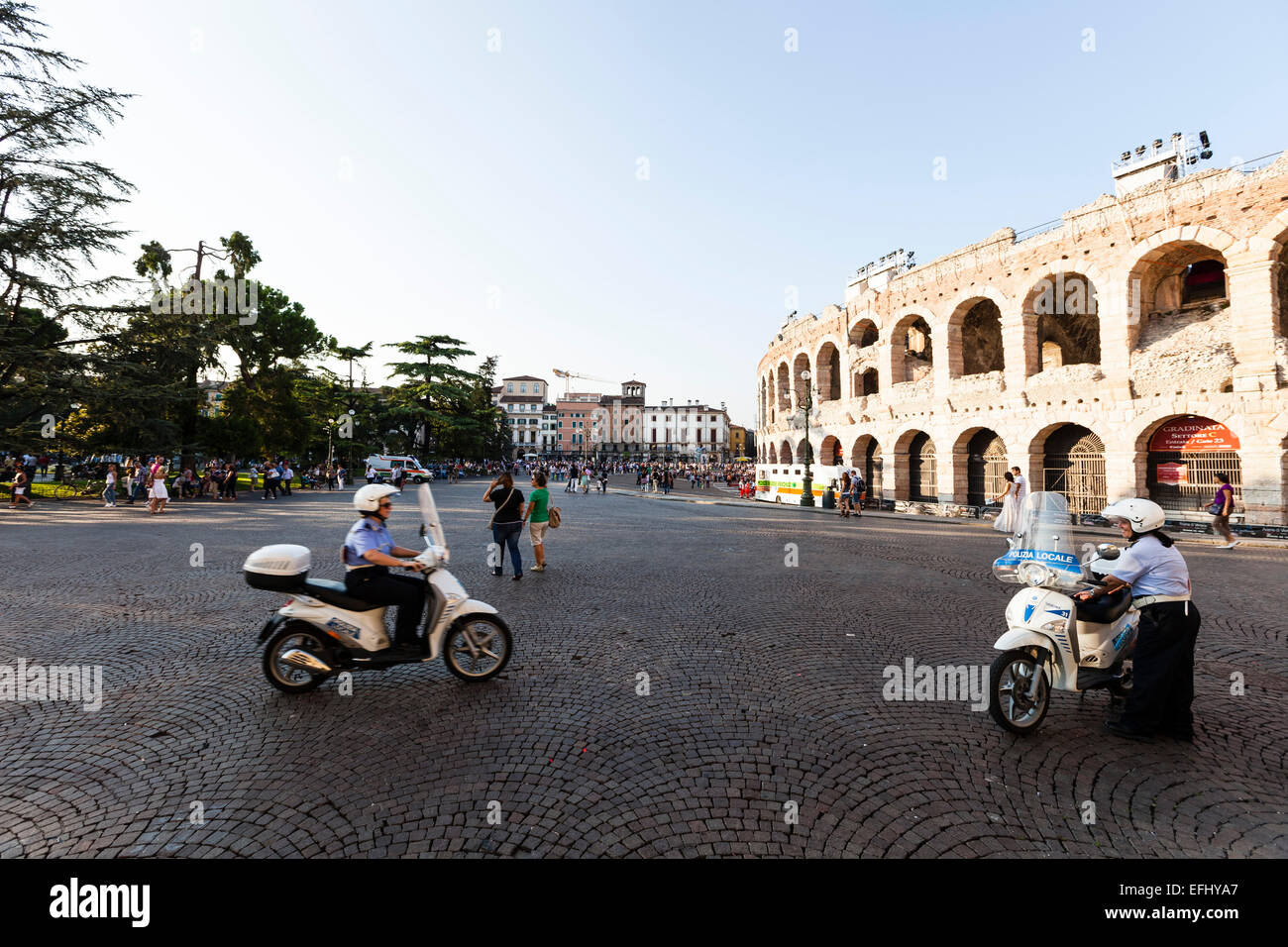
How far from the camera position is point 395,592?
451 centimetres

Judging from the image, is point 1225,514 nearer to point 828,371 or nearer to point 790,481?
point 790,481

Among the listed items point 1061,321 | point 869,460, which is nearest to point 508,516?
point 869,460

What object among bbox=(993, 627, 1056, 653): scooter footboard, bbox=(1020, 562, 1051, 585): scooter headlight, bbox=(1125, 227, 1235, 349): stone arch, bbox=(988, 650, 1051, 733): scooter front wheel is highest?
bbox=(1125, 227, 1235, 349): stone arch

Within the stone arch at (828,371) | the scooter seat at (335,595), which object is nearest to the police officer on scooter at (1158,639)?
the scooter seat at (335,595)

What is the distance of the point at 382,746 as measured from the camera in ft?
11.7

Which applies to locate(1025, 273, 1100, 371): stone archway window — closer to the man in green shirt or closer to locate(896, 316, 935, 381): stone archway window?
locate(896, 316, 935, 381): stone archway window

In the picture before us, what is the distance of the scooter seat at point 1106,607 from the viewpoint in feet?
13.0

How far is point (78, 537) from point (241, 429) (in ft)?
55.3

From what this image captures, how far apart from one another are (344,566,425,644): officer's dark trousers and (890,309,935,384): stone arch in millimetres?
25405

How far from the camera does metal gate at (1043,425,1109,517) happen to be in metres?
18.9

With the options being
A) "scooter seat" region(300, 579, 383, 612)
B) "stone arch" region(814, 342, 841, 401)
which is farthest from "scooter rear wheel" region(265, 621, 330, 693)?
"stone arch" region(814, 342, 841, 401)

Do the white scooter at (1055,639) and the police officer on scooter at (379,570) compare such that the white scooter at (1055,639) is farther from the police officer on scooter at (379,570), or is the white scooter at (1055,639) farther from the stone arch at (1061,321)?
the stone arch at (1061,321)
